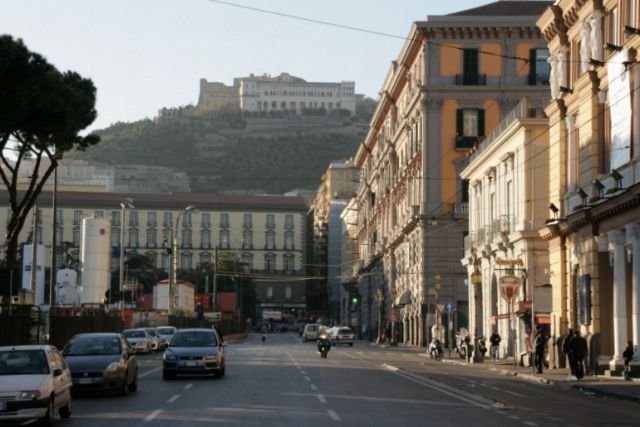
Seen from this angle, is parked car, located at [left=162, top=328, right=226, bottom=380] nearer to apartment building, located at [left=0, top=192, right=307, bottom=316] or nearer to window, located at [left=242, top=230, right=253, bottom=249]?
apartment building, located at [left=0, top=192, right=307, bottom=316]

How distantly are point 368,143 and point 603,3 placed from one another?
83225 mm

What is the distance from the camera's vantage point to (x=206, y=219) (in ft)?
595

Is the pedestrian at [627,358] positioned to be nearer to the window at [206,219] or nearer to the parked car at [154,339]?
the parked car at [154,339]

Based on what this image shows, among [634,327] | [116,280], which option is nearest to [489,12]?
[634,327]

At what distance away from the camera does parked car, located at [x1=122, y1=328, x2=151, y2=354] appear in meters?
64.2

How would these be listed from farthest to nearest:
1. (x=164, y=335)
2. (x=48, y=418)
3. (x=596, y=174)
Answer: (x=164, y=335)
(x=596, y=174)
(x=48, y=418)

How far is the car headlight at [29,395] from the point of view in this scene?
67.2 feet

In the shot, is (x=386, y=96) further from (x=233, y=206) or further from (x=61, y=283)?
(x=233, y=206)

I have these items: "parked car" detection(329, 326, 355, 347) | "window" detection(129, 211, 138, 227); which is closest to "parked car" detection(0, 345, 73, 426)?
"parked car" detection(329, 326, 355, 347)

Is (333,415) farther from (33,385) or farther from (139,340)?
(139,340)

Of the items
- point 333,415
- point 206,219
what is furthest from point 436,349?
point 206,219

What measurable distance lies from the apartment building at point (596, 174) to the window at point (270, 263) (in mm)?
132203

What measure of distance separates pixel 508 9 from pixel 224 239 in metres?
101

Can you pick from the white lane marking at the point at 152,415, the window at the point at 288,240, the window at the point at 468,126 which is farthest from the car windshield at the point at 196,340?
the window at the point at 288,240
